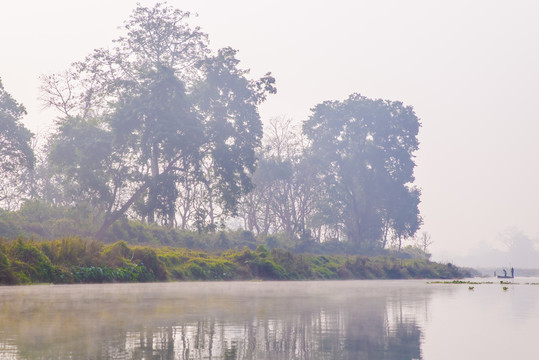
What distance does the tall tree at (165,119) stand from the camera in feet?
132

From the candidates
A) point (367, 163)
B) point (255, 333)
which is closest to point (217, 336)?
point (255, 333)

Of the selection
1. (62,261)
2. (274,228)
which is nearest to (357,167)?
(274,228)

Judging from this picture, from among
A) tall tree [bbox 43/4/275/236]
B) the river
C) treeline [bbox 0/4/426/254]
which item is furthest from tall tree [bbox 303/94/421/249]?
the river

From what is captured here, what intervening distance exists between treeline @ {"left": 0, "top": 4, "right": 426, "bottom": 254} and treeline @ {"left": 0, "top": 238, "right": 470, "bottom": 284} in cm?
867

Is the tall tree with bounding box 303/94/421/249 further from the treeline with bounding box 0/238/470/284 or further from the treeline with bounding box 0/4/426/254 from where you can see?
the treeline with bounding box 0/238/470/284

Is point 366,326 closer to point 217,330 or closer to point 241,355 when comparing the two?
point 217,330

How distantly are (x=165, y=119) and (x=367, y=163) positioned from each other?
3852 cm

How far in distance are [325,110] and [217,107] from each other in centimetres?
3078

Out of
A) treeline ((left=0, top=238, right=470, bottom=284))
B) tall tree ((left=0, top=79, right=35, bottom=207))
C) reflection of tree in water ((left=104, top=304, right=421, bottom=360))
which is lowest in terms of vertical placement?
reflection of tree in water ((left=104, top=304, right=421, bottom=360))

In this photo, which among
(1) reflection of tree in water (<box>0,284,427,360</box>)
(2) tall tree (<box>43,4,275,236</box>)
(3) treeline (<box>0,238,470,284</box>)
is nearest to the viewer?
(1) reflection of tree in water (<box>0,284,427,360</box>)

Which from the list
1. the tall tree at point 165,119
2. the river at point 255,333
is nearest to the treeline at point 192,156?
the tall tree at point 165,119

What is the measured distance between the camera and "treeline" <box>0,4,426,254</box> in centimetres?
4038

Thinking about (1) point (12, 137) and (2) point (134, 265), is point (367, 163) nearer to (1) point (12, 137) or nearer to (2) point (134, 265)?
(1) point (12, 137)

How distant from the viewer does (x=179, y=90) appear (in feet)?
137
